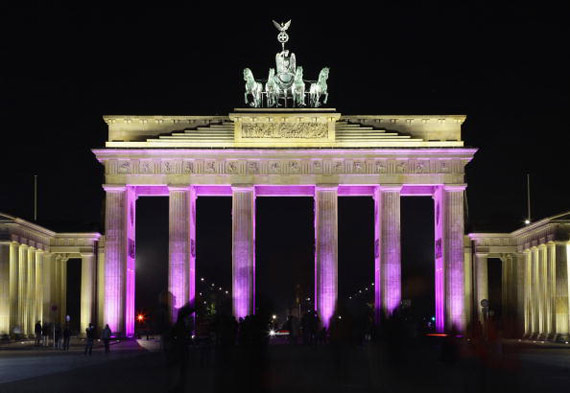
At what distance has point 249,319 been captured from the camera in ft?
66.3

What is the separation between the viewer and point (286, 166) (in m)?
81.5

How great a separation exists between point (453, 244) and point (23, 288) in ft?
109

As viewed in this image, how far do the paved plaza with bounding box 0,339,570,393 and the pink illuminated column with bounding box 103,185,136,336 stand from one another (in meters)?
24.5

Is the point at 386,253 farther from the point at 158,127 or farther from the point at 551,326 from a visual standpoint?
the point at 158,127

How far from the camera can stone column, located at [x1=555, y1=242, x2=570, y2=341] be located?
70.3m

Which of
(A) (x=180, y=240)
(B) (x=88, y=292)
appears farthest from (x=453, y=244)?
(B) (x=88, y=292)

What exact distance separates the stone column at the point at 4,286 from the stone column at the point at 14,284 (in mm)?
849

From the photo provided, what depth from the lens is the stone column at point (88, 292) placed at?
272 ft

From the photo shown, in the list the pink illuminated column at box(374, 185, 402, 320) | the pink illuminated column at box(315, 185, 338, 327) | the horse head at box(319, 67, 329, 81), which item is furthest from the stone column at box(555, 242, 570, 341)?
the horse head at box(319, 67, 329, 81)

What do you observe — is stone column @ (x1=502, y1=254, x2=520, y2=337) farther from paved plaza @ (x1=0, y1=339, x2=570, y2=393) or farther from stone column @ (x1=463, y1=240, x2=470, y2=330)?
paved plaza @ (x1=0, y1=339, x2=570, y2=393)

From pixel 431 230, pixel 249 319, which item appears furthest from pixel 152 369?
pixel 431 230

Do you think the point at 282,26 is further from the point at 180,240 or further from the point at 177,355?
the point at 177,355

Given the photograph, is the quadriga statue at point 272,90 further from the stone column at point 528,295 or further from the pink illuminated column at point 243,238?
the stone column at point 528,295

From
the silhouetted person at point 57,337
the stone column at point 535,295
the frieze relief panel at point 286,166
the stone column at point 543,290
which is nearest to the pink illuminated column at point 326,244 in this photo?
the frieze relief panel at point 286,166
